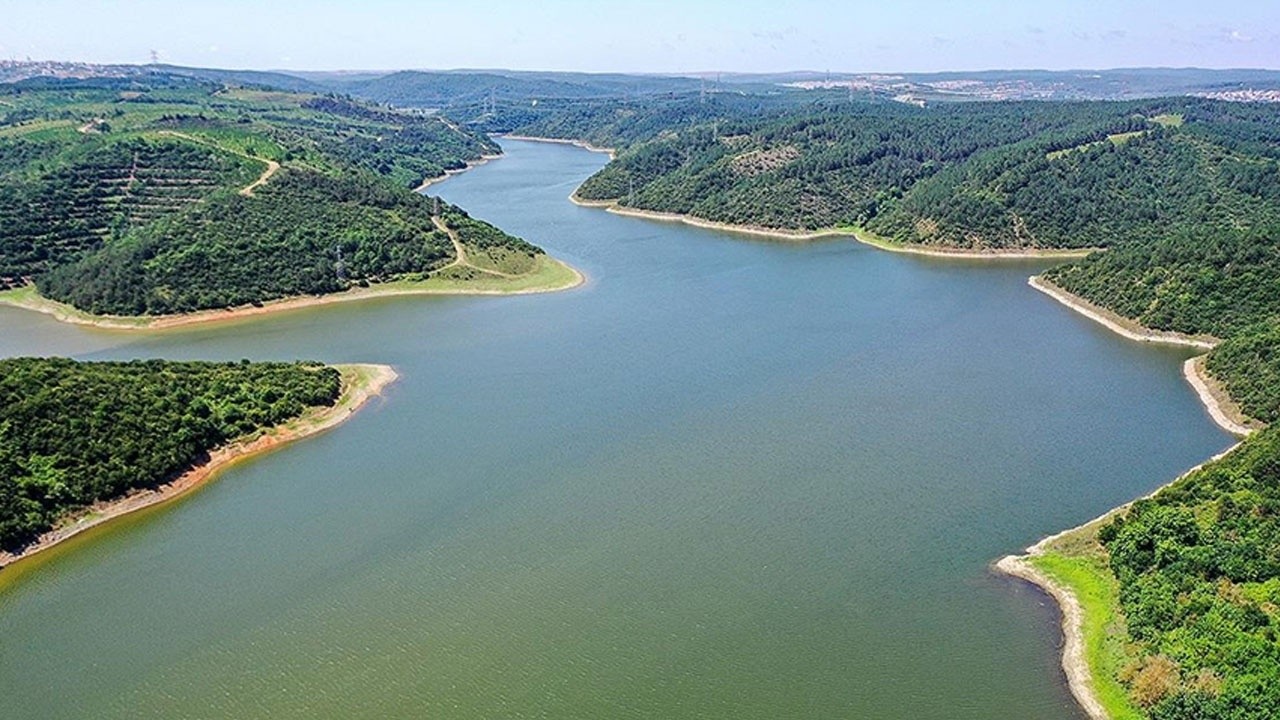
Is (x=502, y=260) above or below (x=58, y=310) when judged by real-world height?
above

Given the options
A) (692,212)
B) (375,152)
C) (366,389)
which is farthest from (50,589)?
(375,152)

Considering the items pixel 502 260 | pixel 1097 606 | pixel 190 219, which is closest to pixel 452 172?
pixel 502 260

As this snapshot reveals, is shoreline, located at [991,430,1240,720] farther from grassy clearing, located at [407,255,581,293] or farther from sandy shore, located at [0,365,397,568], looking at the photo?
grassy clearing, located at [407,255,581,293]

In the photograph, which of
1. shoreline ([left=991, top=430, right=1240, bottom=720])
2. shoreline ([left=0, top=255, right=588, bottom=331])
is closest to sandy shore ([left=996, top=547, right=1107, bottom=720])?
shoreline ([left=991, top=430, right=1240, bottom=720])

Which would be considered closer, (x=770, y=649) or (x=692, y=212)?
(x=770, y=649)

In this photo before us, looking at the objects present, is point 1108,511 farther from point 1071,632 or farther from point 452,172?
point 452,172

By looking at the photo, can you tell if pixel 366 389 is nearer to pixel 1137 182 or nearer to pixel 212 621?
pixel 212 621
